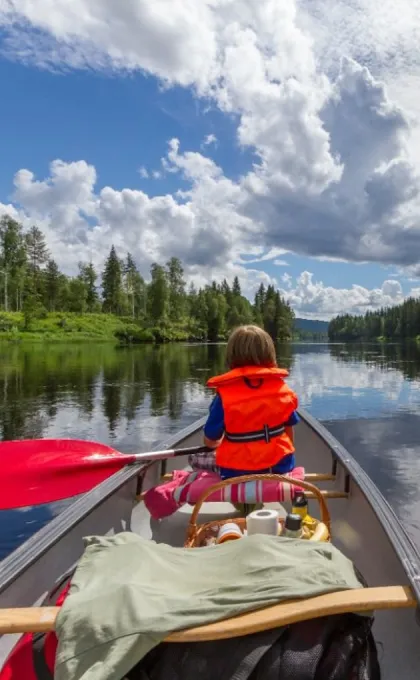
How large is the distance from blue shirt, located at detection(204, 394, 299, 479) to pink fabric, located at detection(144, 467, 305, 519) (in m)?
0.16

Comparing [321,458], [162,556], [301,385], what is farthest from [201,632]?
[301,385]

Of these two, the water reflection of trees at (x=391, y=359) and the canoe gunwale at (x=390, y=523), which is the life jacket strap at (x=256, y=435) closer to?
the canoe gunwale at (x=390, y=523)

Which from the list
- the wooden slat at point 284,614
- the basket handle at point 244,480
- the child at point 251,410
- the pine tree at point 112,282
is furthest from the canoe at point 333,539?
the pine tree at point 112,282

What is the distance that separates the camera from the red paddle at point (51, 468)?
4.93 metres

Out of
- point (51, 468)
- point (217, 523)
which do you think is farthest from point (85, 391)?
point (217, 523)

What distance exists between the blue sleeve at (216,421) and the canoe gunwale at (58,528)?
3.48 feet

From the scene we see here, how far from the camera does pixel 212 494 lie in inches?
164

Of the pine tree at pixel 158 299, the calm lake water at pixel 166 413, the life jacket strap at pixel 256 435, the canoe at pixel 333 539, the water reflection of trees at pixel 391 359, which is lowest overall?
the calm lake water at pixel 166 413

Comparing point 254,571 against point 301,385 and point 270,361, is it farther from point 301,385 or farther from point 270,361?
point 301,385

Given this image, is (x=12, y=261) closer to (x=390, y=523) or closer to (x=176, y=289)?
(x=176, y=289)

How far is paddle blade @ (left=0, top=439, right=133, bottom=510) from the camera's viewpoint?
492cm

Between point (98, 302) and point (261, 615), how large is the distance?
331 feet

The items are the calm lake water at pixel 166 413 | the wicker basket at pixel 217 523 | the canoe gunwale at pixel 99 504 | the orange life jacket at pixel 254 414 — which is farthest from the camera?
the calm lake water at pixel 166 413

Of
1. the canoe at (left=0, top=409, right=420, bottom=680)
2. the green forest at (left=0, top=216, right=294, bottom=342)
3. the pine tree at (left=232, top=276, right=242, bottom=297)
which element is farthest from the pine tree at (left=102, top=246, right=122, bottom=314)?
the canoe at (left=0, top=409, right=420, bottom=680)
